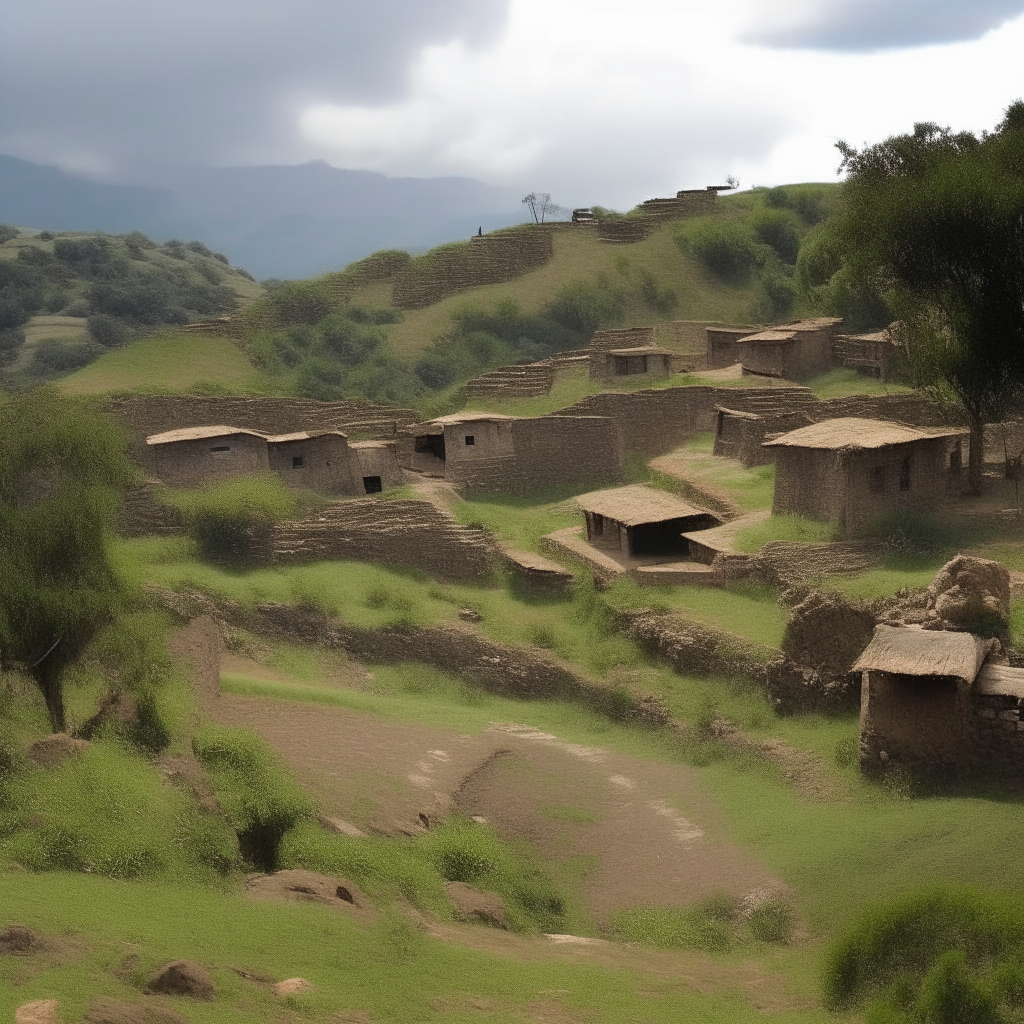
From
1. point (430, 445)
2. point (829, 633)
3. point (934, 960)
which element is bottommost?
point (934, 960)

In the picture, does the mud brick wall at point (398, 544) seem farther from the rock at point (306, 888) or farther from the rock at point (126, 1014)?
the rock at point (126, 1014)

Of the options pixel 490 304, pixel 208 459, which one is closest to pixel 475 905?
pixel 208 459

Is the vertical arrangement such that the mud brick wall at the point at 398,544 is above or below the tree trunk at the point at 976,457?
below

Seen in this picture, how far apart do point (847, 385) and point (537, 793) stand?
19.2 metres

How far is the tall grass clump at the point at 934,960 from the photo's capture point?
37.5 feet

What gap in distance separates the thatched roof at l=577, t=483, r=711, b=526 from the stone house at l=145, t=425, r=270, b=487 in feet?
22.7

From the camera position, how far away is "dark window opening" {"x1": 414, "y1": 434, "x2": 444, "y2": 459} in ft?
104

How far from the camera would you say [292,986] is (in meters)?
11.1

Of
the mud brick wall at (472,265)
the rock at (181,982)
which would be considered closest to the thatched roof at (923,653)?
the rock at (181,982)

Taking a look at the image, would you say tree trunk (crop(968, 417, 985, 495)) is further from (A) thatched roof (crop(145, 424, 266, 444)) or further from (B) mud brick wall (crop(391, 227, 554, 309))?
(B) mud brick wall (crop(391, 227, 554, 309))

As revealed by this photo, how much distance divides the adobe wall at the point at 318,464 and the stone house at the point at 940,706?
14.0m

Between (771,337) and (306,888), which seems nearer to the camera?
(306,888)

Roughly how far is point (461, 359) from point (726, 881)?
2955 cm

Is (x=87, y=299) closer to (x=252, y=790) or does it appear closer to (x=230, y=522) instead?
(x=230, y=522)
